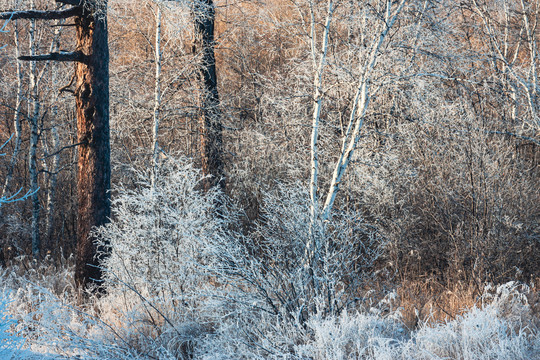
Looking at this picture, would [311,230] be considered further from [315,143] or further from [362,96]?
[362,96]

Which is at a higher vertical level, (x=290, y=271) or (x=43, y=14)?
(x=43, y=14)

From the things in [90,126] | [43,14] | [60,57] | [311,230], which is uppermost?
[43,14]

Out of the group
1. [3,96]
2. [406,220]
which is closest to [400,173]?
[406,220]

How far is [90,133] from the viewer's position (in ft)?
25.1

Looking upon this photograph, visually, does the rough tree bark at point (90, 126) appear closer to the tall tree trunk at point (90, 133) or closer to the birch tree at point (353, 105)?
the tall tree trunk at point (90, 133)

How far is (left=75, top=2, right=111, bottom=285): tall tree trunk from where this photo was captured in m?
7.61

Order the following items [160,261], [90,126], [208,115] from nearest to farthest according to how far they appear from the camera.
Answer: [160,261]
[90,126]
[208,115]

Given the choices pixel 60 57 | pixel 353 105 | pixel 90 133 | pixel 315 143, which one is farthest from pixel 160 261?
pixel 60 57

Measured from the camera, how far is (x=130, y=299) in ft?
20.9

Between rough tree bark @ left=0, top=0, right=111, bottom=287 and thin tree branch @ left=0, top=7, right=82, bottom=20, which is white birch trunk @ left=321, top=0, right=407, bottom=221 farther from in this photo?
thin tree branch @ left=0, top=7, right=82, bottom=20

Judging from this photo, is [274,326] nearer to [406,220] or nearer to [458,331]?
[458,331]

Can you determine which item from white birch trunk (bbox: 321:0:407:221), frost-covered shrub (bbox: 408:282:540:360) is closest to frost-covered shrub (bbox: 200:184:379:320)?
white birch trunk (bbox: 321:0:407:221)

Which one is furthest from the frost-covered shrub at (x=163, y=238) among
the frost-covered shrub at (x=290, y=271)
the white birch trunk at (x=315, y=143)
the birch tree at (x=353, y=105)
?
the birch tree at (x=353, y=105)

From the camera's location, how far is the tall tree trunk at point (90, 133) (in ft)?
25.0
